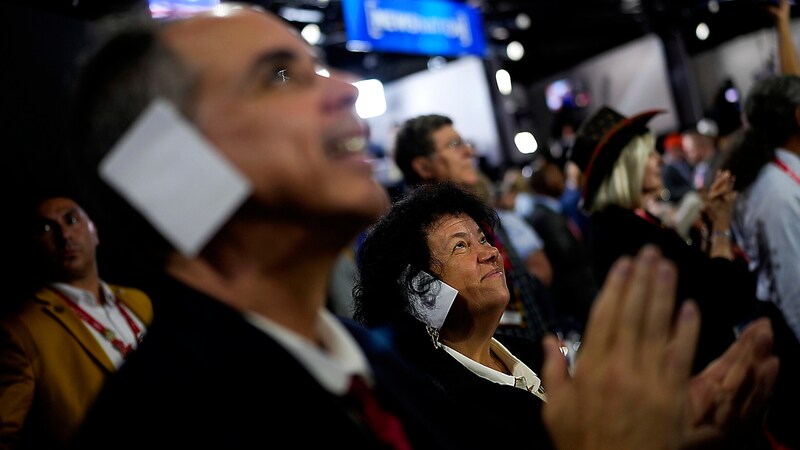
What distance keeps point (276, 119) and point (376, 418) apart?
38 cm

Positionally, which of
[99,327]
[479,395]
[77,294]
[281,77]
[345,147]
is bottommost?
[479,395]

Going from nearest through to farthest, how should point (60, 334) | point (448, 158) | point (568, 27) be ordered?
point (60, 334)
point (448, 158)
point (568, 27)

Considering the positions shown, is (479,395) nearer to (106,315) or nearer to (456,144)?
(106,315)

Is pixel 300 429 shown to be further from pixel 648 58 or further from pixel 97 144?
pixel 648 58

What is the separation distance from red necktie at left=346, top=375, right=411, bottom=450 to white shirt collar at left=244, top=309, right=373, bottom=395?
0.5 inches

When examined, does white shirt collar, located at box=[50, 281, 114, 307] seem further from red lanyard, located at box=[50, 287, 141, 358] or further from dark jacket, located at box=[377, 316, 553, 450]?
dark jacket, located at box=[377, 316, 553, 450]

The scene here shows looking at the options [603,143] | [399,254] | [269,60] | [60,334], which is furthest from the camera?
[603,143]

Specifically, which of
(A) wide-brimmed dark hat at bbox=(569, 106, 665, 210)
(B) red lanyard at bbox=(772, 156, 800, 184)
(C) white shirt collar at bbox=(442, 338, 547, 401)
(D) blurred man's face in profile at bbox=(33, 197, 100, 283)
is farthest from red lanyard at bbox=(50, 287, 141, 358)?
(B) red lanyard at bbox=(772, 156, 800, 184)

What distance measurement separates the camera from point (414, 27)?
603 centimetres

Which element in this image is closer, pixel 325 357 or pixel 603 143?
pixel 325 357

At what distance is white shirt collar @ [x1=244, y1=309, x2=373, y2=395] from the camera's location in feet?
2.63

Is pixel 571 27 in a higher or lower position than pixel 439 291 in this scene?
higher

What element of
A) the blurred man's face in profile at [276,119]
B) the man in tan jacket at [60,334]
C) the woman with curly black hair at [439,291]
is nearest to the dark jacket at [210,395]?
the blurred man's face in profile at [276,119]

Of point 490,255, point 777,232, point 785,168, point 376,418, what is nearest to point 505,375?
point 490,255
